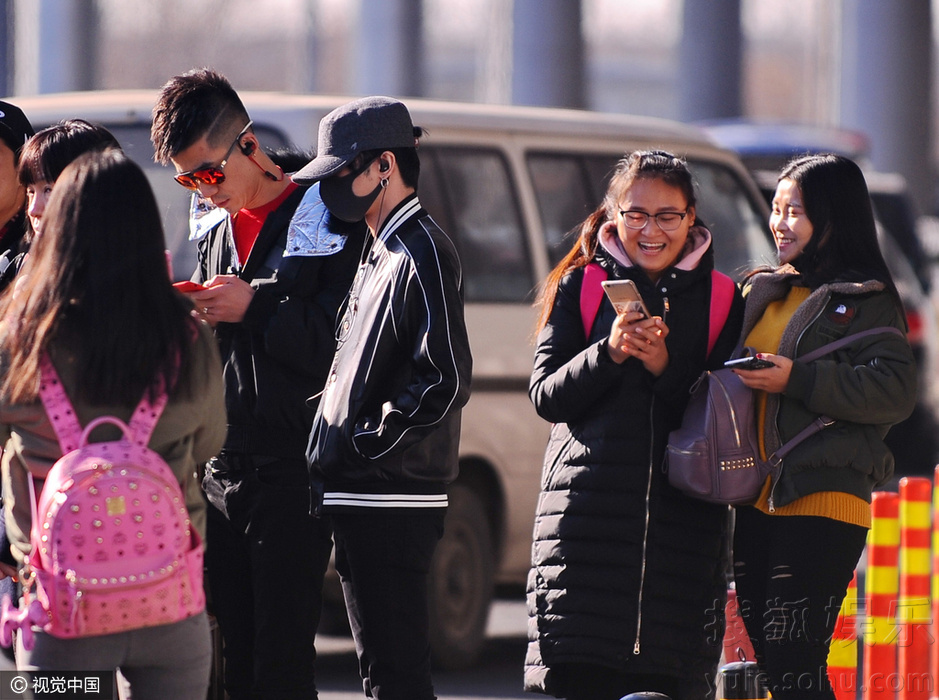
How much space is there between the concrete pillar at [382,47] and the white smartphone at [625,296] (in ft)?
74.5

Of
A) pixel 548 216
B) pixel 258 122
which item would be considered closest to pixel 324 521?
pixel 258 122

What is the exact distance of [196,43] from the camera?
4953 cm

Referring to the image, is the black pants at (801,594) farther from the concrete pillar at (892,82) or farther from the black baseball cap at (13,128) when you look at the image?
the concrete pillar at (892,82)

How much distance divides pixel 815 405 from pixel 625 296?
609 millimetres

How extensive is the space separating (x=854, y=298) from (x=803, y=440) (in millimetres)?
427

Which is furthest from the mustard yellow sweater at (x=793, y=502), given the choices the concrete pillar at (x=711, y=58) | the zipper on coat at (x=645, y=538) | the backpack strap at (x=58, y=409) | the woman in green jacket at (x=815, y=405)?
the concrete pillar at (x=711, y=58)

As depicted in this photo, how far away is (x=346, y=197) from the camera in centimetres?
412

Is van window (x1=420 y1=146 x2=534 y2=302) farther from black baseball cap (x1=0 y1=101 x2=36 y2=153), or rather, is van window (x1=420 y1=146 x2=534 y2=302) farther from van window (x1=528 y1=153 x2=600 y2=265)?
black baseball cap (x1=0 y1=101 x2=36 y2=153)

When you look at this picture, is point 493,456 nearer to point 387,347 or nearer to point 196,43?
point 387,347

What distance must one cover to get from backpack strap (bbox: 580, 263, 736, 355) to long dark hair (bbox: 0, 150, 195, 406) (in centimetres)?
144

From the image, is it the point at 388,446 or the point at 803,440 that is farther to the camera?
the point at 803,440

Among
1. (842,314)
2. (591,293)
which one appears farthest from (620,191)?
(842,314)

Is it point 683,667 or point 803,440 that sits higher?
point 803,440

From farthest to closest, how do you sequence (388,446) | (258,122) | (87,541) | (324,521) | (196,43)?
(196,43) → (258,122) → (324,521) → (388,446) → (87,541)
